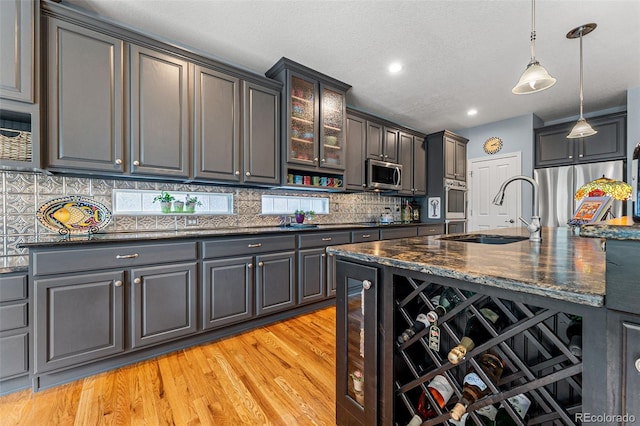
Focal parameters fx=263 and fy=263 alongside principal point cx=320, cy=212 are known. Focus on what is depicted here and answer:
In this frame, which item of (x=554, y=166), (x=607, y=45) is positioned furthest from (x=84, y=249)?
(x=554, y=166)

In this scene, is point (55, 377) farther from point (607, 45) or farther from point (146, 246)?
point (607, 45)

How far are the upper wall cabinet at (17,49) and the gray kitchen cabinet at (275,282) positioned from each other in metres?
1.87

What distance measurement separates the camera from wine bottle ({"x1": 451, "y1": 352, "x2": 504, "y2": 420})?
0.78 meters

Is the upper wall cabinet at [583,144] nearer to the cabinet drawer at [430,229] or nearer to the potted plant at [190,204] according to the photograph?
the cabinet drawer at [430,229]

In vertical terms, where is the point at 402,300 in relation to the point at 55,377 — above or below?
above

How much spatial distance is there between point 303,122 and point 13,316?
2.66 meters

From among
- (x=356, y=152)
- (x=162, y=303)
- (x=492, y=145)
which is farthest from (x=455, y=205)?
(x=162, y=303)

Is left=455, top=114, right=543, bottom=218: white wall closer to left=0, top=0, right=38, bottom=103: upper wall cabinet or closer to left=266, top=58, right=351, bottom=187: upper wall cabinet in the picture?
left=266, top=58, right=351, bottom=187: upper wall cabinet

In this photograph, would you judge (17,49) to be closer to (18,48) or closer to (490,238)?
(18,48)

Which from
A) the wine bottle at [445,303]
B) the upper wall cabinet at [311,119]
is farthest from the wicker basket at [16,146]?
the wine bottle at [445,303]

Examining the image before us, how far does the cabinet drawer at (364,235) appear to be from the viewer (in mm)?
3146

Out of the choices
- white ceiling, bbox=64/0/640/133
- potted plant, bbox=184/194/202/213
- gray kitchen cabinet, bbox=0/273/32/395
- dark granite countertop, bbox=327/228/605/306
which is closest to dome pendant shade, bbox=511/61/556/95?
white ceiling, bbox=64/0/640/133

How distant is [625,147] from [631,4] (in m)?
2.38

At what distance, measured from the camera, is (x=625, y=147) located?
341 centimetres
